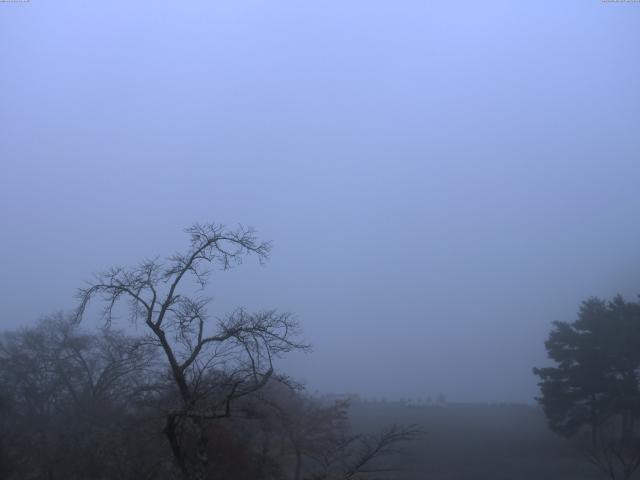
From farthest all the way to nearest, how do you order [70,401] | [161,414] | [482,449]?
[482,449] < [70,401] < [161,414]

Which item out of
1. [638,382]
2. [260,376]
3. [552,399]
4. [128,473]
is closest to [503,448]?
[552,399]

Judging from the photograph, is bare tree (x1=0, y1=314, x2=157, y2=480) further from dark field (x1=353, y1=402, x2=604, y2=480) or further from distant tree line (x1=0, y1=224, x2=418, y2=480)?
dark field (x1=353, y1=402, x2=604, y2=480)

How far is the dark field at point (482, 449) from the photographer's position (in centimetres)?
3341

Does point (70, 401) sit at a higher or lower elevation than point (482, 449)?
higher

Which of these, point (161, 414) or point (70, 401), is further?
point (70, 401)

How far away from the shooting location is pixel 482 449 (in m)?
42.2

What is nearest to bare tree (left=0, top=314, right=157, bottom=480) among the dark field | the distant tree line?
the distant tree line

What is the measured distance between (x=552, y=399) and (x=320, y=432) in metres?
29.5

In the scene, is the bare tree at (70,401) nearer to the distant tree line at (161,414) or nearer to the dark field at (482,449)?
the distant tree line at (161,414)

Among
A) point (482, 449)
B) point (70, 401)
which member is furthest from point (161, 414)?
point (482, 449)

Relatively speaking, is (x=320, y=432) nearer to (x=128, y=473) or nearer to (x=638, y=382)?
(x=128, y=473)

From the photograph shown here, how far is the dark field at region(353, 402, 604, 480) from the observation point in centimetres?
3341

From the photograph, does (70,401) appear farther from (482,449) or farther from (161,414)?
(482,449)

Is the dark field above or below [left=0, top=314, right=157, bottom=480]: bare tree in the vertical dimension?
below
